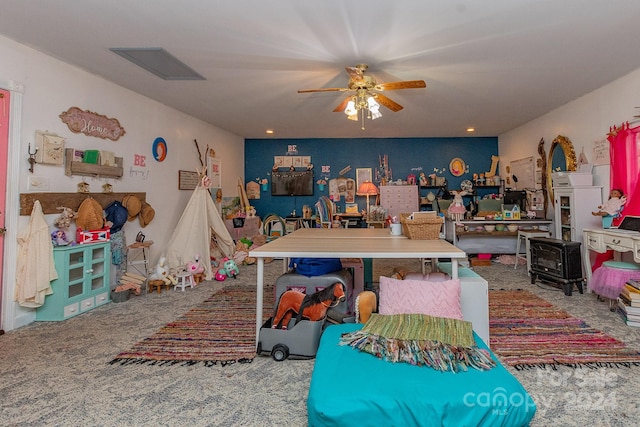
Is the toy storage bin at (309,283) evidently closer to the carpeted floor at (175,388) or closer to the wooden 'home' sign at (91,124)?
the carpeted floor at (175,388)

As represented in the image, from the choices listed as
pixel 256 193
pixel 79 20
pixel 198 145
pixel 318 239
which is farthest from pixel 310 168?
pixel 79 20

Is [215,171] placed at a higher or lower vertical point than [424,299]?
higher

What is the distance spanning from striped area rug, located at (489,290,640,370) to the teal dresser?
3.61 metres

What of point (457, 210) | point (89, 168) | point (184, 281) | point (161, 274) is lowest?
point (184, 281)

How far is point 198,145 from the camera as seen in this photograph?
17.6 ft

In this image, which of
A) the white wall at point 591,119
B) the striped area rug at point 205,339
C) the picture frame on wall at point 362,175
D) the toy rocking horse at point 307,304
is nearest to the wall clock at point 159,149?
the striped area rug at point 205,339

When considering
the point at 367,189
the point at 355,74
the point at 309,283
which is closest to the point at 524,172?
the point at 367,189

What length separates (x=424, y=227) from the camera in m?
2.69

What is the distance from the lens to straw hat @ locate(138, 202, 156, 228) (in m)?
4.11

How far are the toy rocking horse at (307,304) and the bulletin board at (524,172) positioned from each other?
491 centimetres

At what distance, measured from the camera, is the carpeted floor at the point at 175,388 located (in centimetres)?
160

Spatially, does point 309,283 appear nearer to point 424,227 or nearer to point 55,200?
point 424,227

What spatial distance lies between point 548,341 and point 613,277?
1.26 m

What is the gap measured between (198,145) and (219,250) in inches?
69.9
